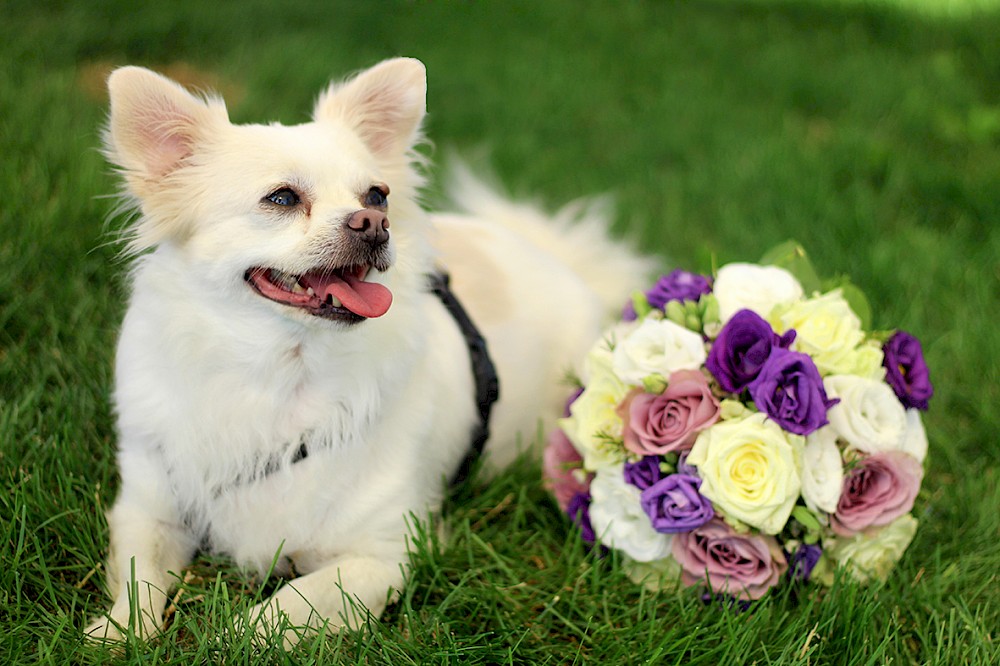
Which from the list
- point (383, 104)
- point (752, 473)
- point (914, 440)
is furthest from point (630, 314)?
point (383, 104)

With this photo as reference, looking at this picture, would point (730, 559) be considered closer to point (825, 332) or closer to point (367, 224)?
point (825, 332)

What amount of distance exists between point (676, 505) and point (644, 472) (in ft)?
0.40

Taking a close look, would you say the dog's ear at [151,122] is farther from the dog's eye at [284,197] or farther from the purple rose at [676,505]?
the purple rose at [676,505]

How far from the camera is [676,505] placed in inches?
84.1

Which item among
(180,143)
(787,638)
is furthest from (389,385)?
(787,638)

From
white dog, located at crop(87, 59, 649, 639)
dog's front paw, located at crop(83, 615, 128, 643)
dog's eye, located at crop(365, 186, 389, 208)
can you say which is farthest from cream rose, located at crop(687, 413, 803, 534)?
dog's front paw, located at crop(83, 615, 128, 643)

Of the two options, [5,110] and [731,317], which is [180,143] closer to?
[731,317]

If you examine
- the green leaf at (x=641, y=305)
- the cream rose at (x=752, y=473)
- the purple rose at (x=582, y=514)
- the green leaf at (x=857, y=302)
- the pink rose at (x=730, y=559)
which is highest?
the green leaf at (x=641, y=305)

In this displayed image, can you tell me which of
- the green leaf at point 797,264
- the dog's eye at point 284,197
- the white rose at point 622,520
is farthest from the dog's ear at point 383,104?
the green leaf at point 797,264

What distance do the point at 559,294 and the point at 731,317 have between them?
0.81 m

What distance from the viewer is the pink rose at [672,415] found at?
2146mm

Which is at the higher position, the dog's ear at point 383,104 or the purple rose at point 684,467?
the dog's ear at point 383,104

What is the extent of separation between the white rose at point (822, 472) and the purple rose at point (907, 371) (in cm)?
28

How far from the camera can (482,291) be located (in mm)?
2766
